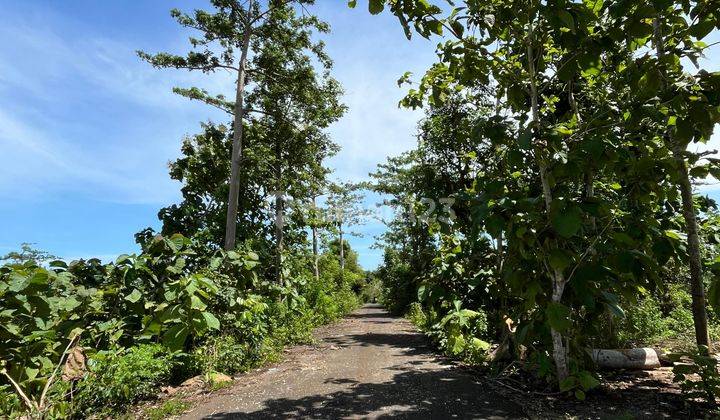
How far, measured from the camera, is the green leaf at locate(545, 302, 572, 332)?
375cm

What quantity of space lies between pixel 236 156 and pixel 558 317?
8869mm

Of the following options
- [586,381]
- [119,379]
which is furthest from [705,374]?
[119,379]

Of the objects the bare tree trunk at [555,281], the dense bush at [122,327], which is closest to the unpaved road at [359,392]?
the bare tree trunk at [555,281]

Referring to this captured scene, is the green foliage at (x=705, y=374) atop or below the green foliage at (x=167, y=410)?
atop

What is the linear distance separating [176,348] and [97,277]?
1.71 m

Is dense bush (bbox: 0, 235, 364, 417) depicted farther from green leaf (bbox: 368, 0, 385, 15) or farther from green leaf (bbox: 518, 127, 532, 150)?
green leaf (bbox: 518, 127, 532, 150)

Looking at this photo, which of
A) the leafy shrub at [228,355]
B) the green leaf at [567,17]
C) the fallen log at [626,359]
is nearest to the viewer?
the green leaf at [567,17]

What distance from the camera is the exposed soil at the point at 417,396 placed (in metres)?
4.24

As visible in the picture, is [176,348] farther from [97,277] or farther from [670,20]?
[670,20]

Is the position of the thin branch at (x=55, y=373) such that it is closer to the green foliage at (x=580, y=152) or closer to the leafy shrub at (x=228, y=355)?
the leafy shrub at (x=228, y=355)

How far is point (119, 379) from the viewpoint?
4562mm

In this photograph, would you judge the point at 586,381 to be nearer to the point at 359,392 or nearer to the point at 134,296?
the point at 359,392

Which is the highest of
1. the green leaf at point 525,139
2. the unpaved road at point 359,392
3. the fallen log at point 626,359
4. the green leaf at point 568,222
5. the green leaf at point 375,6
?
the green leaf at point 375,6

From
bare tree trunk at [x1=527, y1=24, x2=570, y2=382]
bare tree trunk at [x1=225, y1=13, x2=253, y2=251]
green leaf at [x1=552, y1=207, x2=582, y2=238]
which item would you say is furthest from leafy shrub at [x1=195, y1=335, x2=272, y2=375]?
green leaf at [x1=552, y1=207, x2=582, y2=238]
